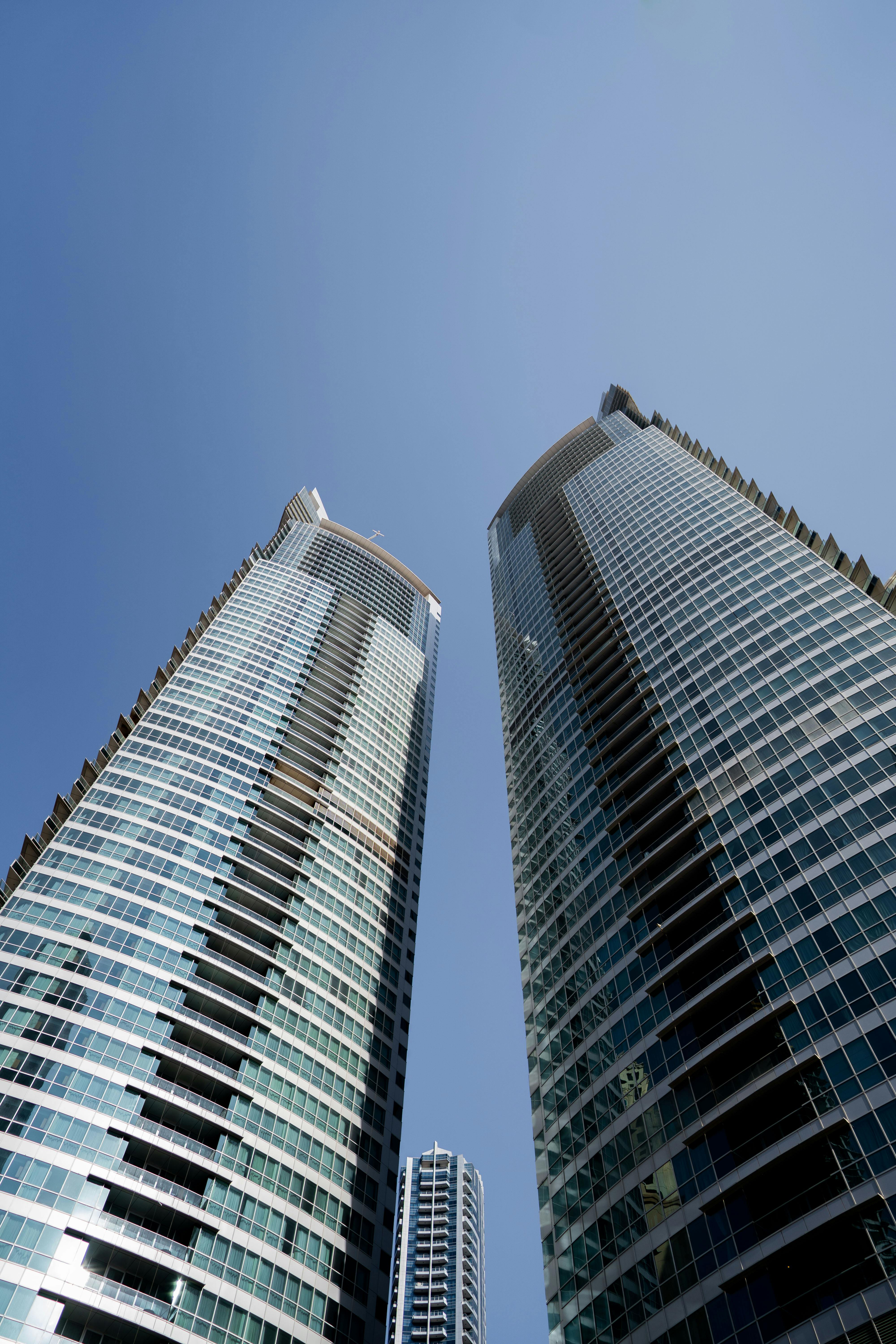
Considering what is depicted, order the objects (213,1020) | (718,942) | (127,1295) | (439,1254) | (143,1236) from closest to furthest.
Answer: (127,1295), (143,1236), (718,942), (213,1020), (439,1254)

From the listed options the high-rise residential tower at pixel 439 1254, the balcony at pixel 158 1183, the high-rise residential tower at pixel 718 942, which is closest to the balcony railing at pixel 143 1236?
the balcony at pixel 158 1183

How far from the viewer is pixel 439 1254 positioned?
523 ft

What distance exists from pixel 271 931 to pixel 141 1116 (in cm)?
1960

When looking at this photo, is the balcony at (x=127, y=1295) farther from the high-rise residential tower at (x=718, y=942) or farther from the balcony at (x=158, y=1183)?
the high-rise residential tower at (x=718, y=942)

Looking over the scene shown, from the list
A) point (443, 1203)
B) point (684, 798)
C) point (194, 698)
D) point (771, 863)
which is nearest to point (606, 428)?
point (194, 698)

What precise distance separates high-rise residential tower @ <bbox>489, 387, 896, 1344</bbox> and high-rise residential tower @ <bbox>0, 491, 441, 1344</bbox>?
15.4 m

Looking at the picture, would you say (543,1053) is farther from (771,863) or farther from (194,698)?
(194,698)

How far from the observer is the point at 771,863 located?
52969 mm

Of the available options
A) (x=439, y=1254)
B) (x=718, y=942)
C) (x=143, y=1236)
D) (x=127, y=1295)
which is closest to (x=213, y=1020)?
(x=143, y=1236)

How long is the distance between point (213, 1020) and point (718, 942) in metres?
35.7

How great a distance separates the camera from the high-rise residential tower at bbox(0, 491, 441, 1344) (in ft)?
165

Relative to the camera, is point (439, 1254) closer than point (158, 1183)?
No

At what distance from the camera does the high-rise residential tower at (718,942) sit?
1535 inches

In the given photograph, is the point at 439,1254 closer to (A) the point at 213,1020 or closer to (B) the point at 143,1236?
(A) the point at 213,1020
